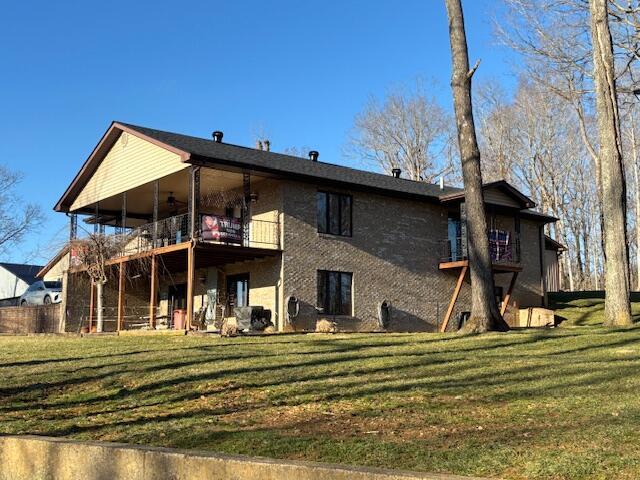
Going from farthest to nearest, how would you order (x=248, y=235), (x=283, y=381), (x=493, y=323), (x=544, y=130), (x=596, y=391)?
(x=544, y=130) → (x=248, y=235) → (x=493, y=323) → (x=283, y=381) → (x=596, y=391)

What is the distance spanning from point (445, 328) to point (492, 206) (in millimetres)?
5184

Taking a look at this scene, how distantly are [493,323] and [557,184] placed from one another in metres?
31.8

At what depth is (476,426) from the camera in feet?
21.6

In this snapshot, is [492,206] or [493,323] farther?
[492,206]

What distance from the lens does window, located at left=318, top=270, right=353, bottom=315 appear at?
22969 millimetres

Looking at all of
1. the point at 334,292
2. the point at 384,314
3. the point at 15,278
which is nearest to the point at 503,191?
the point at 384,314

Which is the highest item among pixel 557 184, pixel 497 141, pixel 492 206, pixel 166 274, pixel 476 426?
pixel 497 141

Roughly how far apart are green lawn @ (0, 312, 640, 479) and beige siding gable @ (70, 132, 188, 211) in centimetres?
1036

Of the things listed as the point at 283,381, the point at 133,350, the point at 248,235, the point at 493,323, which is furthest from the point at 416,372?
the point at 248,235

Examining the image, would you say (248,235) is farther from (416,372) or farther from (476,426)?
(476,426)

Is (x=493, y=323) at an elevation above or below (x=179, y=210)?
below

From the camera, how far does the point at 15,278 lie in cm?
5788

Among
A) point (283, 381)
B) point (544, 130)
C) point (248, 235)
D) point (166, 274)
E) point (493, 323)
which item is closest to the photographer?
point (283, 381)

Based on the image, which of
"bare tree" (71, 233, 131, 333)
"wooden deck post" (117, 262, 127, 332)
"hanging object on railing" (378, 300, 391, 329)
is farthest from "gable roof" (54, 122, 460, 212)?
"wooden deck post" (117, 262, 127, 332)
